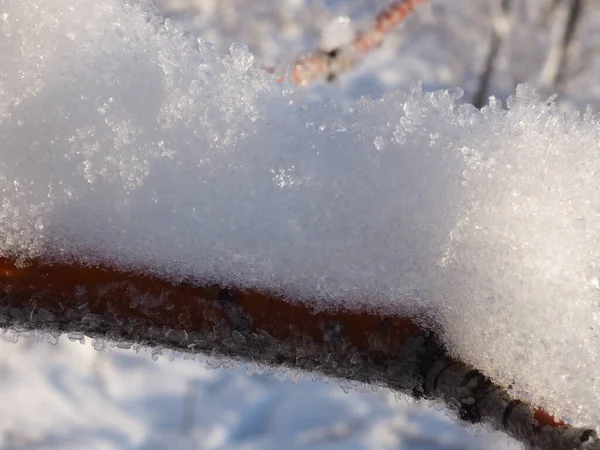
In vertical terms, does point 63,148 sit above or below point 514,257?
above

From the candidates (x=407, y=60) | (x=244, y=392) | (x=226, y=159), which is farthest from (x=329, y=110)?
(x=407, y=60)

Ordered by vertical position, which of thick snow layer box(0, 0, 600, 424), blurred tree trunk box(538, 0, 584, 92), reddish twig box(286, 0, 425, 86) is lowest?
thick snow layer box(0, 0, 600, 424)

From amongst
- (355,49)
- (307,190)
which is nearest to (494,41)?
(355,49)

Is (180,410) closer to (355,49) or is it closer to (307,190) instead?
(355,49)

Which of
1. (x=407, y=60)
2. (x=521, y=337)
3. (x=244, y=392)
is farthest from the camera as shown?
(x=407, y=60)

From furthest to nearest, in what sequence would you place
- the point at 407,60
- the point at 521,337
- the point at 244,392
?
the point at 407,60, the point at 244,392, the point at 521,337

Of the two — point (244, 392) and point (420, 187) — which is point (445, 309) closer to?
point (420, 187)

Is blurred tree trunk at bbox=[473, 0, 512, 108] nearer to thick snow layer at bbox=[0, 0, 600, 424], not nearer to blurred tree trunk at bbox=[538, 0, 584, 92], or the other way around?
blurred tree trunk at bbox=[538, 0, 584, 92]

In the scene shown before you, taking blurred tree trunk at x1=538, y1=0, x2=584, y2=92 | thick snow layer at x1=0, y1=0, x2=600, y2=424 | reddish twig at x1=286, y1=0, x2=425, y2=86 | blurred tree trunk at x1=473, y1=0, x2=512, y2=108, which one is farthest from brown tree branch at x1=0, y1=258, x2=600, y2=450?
blurred tree trunk at x1=538, y1=0, x2=584, y2=92
